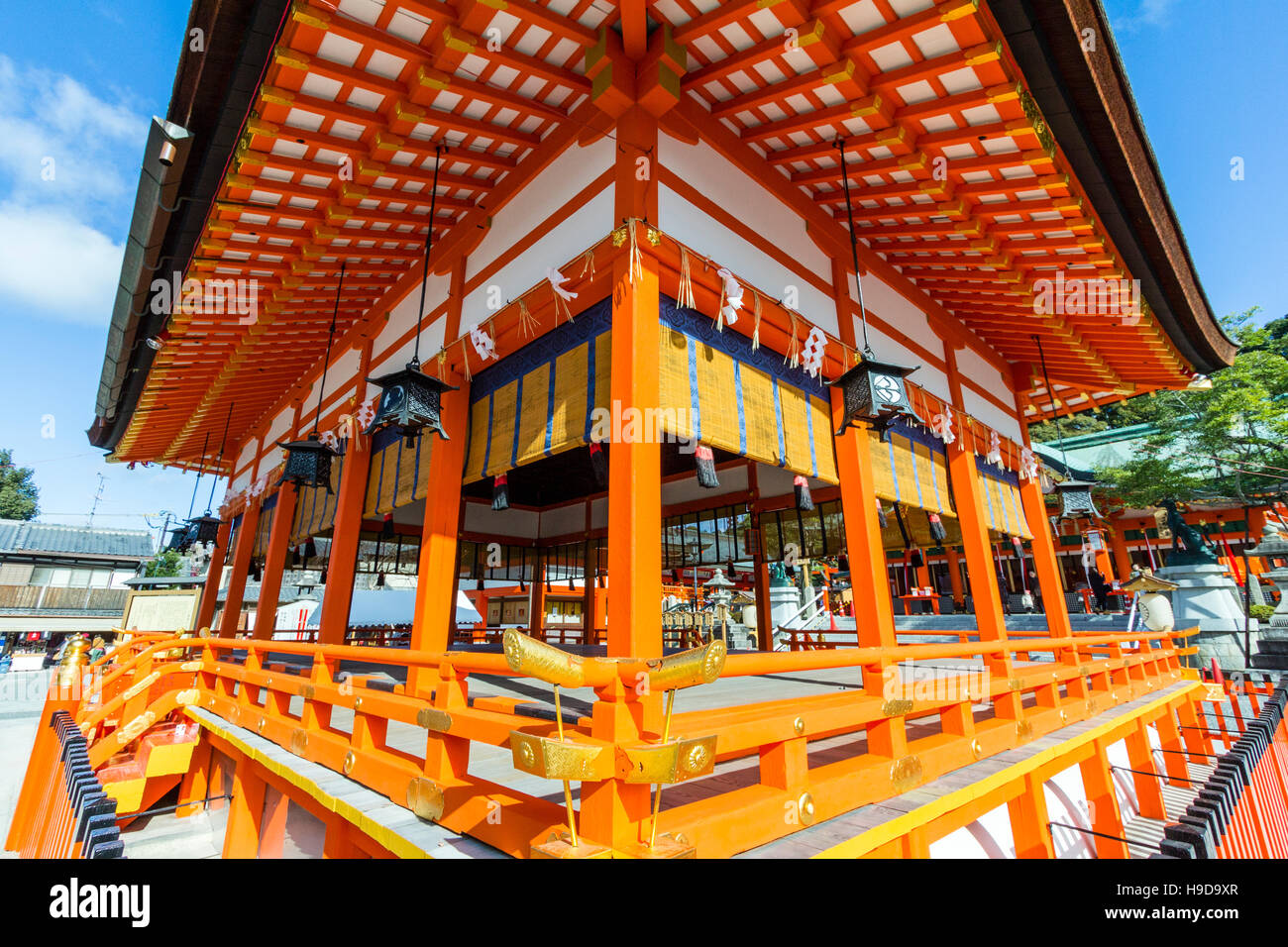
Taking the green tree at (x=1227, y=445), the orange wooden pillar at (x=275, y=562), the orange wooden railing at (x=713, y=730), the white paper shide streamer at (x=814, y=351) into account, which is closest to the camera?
the orange wooden railing at (x=713, y=730)

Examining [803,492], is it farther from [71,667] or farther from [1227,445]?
[1227,445]

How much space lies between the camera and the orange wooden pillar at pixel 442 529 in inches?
210

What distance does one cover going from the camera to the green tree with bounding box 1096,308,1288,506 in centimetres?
1630

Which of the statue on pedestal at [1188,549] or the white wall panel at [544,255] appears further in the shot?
the statue on pedestal at [1188,549]

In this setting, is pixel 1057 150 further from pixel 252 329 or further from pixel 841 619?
pixel 841 619

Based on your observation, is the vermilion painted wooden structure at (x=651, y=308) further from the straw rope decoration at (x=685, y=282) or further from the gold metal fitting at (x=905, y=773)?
the straw rope decoration at (x=685, y=282)

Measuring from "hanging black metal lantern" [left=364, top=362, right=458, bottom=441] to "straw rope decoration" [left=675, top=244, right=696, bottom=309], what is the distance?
254 cm

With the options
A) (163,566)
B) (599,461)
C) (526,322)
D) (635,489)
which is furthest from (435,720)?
(163,566)

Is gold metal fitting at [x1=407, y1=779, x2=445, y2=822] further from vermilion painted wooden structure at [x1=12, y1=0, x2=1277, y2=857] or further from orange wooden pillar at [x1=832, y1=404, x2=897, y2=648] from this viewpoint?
orange wooden pillar at [x1=832, y1=404, x2=897, y2=648]

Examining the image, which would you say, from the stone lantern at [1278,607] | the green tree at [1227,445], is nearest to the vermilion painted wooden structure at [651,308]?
the stone lantern at [1278,607]

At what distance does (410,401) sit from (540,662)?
401cm

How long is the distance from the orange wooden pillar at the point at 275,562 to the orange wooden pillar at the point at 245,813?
12.9ft

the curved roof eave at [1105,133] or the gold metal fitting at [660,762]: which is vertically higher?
the curved roof eave at [1105,133]

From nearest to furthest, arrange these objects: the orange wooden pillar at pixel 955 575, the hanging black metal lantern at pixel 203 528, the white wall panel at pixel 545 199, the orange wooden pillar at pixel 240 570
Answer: the white wall panel at pixel 545 199 → the orange wooden pillar at pixel 240 570 → the hanging black metal lantern at pixel 203 528 → the orange wooden pillar at pixel 955 575
